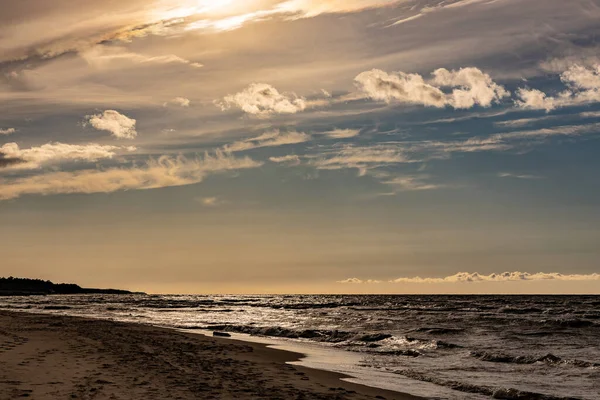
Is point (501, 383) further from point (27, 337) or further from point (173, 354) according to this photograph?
point (27, 337)

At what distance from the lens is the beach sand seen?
13367 millimetres

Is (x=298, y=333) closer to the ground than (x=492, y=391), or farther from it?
closer to the ground

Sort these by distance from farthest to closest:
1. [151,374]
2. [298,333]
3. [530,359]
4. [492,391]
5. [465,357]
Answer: [298,333] → [465,357] → [530,359] → [492,391] → [151,374]

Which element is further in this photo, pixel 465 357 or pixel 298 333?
pixel 298 333

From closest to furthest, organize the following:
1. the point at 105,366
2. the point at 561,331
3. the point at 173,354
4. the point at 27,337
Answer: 1. the point at 105,366
2. the point at 173,354
3. the point at 27,337
4. the point at 561,331

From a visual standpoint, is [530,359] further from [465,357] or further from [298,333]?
[298,333]

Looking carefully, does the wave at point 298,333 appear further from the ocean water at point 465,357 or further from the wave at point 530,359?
the wave at point 530,359

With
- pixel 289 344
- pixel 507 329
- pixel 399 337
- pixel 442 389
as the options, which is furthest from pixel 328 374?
pixel 507 329

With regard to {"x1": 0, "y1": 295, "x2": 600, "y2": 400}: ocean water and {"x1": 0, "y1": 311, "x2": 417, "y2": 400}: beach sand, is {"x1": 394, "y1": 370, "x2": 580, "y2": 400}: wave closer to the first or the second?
{"x1": 0, "y1": 295, "x2": 600, "y2": 400}: ocean water

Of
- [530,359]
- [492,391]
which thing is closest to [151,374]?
[492,391]

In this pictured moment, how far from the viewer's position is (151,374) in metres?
16.4

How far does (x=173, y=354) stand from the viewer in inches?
883

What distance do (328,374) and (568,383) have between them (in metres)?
8.04

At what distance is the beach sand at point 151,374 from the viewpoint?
13367mm
